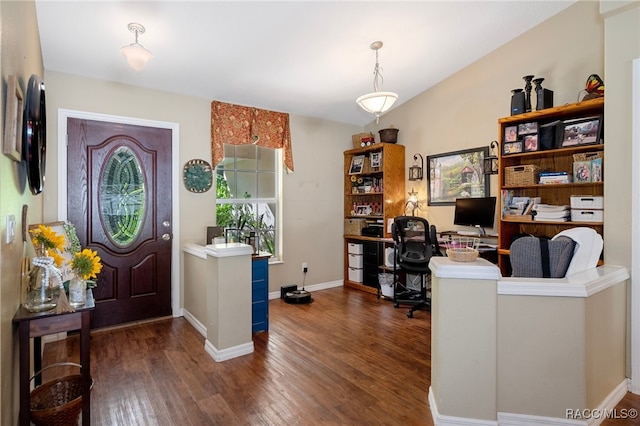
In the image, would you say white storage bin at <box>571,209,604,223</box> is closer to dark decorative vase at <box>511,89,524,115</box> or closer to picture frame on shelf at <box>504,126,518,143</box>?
picture frame on shelf at <box>504,126,518,143</box>

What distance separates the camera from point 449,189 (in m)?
4.37

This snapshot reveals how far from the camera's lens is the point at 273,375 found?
2531 mm

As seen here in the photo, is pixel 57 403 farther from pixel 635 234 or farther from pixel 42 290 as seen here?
pixel 635 234

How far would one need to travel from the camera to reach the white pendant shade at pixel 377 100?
314cm

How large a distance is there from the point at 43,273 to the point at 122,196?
6.43 ft

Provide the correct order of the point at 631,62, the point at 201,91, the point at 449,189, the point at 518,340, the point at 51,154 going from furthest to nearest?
the point at 449,189
the point at 201,91
the point at 51,154
the point at 631,62
the point at 518,340

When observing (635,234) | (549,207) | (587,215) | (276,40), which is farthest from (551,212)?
(276,40)

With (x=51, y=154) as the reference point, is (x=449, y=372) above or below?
below

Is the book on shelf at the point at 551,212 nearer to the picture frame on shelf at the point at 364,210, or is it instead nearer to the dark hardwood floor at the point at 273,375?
the dark hardwood floor at the point at 273,375

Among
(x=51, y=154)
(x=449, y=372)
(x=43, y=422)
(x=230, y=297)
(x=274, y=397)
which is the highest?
(x=51, y=154)

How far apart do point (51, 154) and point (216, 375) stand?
2.55 metres

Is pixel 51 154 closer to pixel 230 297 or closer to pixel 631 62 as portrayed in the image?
pixel 230 297

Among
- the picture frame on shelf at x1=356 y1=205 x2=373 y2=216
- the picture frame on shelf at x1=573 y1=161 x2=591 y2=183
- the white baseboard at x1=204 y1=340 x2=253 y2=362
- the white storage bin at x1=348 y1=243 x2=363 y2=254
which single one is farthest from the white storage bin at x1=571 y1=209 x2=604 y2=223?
the white baseboard at x1=204 y1=340 x2=253 y2=362

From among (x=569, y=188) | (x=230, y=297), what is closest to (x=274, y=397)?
(x=230, y=297)
